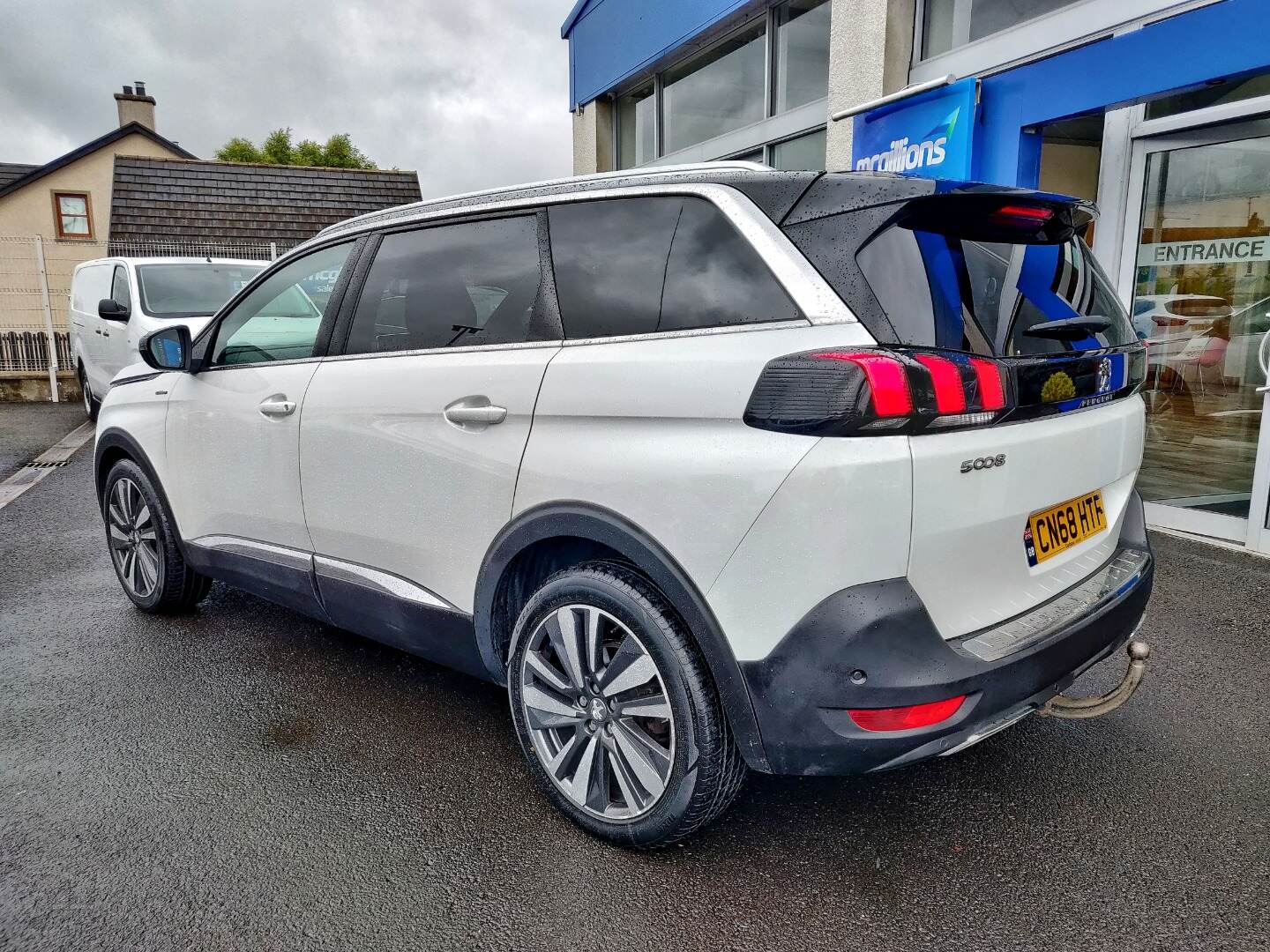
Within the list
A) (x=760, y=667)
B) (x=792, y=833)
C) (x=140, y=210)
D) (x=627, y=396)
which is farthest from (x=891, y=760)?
(x=140, y=210)

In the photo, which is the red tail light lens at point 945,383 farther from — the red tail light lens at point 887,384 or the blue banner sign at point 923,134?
the blue banner sign at point 923,134

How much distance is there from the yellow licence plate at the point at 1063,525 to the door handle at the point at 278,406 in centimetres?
245

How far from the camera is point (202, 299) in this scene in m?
9.75

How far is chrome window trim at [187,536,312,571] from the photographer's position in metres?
3.32

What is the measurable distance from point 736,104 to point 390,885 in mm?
9876

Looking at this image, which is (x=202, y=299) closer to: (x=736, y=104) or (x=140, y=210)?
(x=736, y=104)

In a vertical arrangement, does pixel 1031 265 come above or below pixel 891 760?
above

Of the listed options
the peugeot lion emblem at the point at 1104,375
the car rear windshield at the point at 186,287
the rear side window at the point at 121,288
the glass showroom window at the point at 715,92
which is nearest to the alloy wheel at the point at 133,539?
the peugeot lion emblem at the point at 1104,375

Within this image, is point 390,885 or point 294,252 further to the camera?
point 294,252

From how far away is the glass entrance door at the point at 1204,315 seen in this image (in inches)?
217

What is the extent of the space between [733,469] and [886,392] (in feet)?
1.21

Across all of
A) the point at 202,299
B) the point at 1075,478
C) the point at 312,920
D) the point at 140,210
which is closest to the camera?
the point at 312,920

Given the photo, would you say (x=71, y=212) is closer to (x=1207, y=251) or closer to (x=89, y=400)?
(x=89, y=400)

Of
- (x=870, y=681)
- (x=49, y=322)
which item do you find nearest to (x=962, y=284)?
(x=870, y=681)
